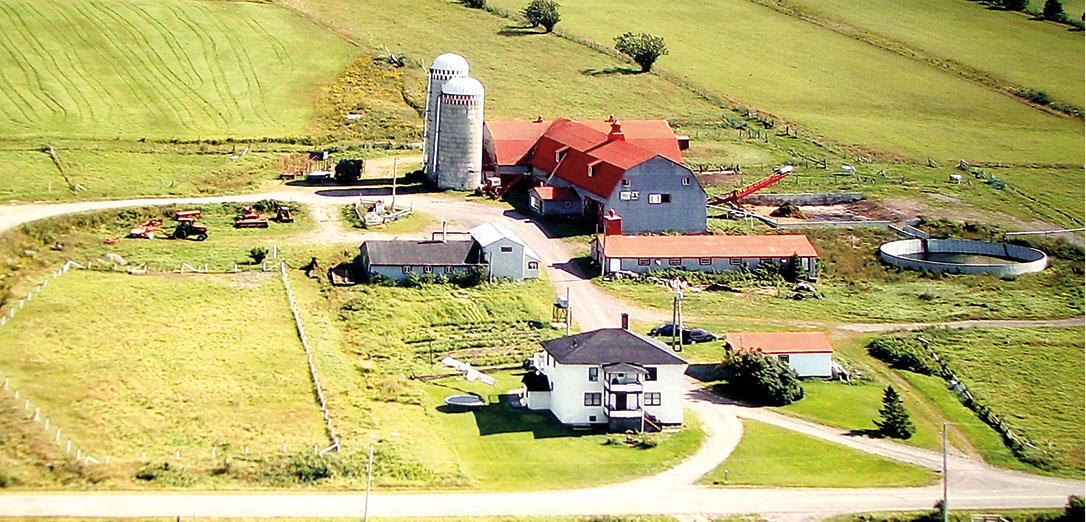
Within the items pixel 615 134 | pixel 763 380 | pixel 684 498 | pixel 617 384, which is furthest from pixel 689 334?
pixel 615 134

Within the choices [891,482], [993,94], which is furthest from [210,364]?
[993,94]

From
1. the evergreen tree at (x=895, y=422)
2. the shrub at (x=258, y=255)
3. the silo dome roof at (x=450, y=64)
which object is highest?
the silo dome roof at (x=450, y=64)

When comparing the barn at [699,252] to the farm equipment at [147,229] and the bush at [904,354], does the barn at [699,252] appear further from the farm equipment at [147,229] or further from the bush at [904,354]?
the farm equipment at [147,229]

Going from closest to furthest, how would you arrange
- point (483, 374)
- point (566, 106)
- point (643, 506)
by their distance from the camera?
point (643, 506)
point (483, 374)
point (566, 106)

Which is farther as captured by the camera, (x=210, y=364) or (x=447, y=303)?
(x=447, y=303)

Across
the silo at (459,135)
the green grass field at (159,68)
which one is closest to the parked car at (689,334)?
the silo at (459,135)

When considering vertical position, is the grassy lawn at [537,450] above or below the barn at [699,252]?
below

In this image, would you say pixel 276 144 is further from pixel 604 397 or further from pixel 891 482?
pixel 891 482
